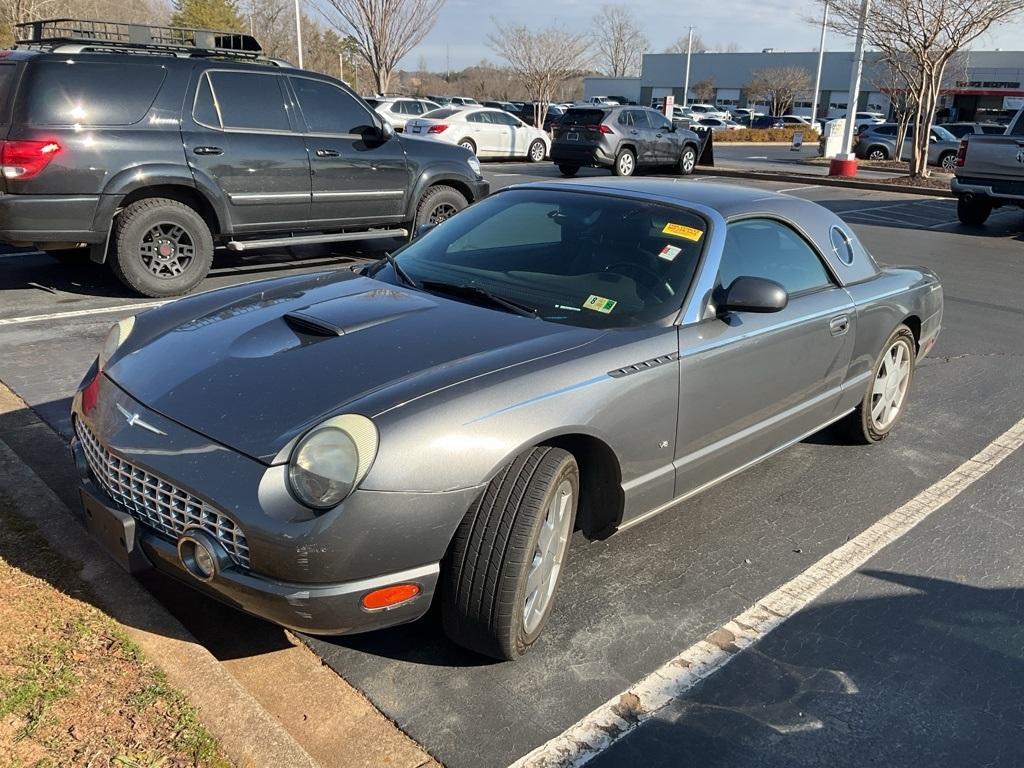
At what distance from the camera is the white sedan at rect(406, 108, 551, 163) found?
2180 cm

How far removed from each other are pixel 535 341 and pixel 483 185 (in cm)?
695

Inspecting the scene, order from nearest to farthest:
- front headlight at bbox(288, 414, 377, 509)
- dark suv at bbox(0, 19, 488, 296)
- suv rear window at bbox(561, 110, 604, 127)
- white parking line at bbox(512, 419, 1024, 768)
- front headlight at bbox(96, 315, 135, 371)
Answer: front headlight at bbox(288, 414, 377, 509) < white parking line at bbox(512, 419, 1024, 768) < front headlight at bbox(96, 315, 135, 371) < dark suv at bbox(0, 19, 488, 296) < suv rear window at bbox(561, 110, 604, 127)

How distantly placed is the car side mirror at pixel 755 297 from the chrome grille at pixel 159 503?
210 centimetres

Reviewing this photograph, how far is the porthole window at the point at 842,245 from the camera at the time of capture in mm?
4500

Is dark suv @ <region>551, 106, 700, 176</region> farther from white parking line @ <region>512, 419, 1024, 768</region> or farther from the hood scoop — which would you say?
the hood scoop

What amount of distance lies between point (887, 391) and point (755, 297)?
1.98 m

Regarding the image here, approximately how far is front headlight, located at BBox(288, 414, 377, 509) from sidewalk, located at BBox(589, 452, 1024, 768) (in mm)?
1077

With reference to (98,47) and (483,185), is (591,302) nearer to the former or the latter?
(98,47)

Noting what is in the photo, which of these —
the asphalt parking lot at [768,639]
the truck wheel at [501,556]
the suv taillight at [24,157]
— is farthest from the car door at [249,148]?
the truck wheel at [501,556]

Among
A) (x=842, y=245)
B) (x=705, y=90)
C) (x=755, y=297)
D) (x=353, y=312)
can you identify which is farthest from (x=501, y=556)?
(x=705, y=90)

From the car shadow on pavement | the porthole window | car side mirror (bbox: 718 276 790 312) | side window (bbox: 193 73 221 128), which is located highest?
side window (bbox: 193 73 221 128)

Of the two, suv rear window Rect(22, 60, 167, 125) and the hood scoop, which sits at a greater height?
suv rear window Rect(22, 60, 167, 125)

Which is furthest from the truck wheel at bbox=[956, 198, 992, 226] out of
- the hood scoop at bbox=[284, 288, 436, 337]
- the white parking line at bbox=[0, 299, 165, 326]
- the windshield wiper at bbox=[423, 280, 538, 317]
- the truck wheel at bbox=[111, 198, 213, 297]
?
the hood scoop at bbox=[284, 288, 436, 337]

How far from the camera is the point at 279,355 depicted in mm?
2992
